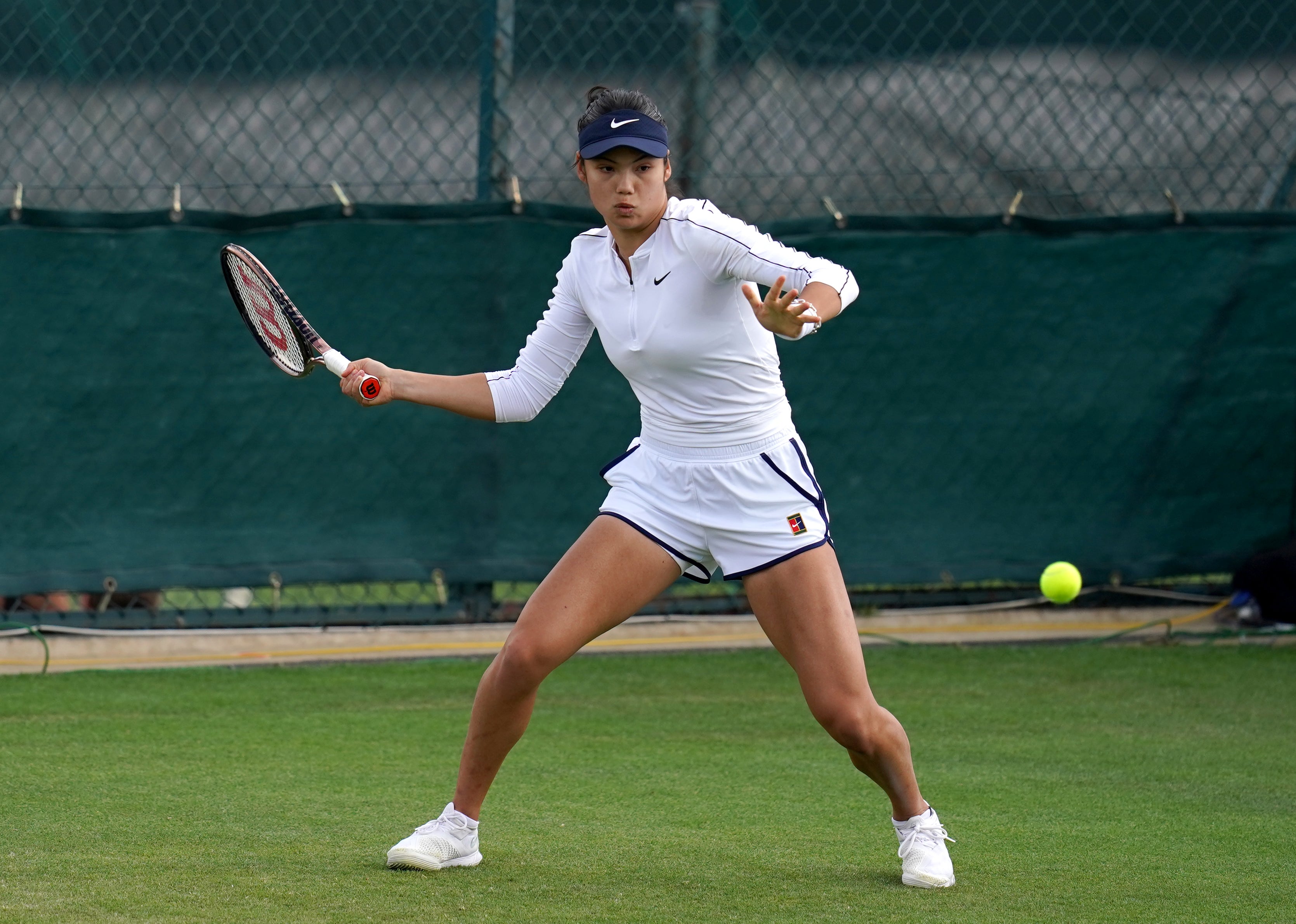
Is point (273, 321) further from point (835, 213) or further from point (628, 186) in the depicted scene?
point (835, 213)

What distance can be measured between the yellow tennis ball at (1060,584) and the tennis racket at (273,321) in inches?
134

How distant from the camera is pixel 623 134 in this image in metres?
3.48

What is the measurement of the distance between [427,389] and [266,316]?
53 centimetres

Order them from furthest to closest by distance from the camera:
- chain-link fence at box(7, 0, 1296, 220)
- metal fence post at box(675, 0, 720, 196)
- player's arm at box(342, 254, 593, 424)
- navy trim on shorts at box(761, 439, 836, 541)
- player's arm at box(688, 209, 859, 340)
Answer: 1. metal fence post at box(675, 0, 720, 196)
2. chain-link fence at box(7, 0, 1296, 220)
3. player's arm at box(342, 254, 593, 424)
4. navy trim on shorts at box(761, 439, 836, 541)
5. player's arm at box(688, 209, 859, 340)

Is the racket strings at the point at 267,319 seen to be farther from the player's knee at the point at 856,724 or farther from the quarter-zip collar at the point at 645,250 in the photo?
the player's knee at the point at 856,724

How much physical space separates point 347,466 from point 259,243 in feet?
3.00

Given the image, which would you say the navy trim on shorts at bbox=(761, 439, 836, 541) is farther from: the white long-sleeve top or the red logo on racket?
the red logo on racket

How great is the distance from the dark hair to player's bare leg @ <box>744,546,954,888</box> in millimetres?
1027

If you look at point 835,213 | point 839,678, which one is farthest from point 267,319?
point 835,213

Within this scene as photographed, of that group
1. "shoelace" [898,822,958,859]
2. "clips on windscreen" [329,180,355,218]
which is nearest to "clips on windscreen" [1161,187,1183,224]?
"clips on windscreen" [329,180,355,218]

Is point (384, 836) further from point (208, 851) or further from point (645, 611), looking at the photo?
point (645, 611)

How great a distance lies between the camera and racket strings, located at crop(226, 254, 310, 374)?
13.0ft

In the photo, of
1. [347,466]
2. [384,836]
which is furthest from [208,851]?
[347,466]

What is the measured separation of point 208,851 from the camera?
380cm
